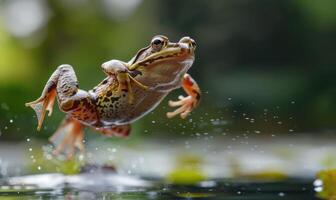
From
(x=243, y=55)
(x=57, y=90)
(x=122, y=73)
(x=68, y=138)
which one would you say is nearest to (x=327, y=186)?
(x=122, y=73)

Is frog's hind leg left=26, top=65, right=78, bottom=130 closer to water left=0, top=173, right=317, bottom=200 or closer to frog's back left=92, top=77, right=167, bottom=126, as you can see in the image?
frog's back left=92, top=77, right=167, bottom=126

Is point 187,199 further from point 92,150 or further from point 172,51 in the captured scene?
point 92,150

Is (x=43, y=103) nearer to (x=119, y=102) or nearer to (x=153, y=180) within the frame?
(x=119, y=102)

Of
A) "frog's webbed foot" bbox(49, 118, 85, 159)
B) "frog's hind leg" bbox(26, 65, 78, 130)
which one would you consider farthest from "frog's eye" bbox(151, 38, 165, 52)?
"frog's webbed foot" bbox(49, 118, 85, 159)

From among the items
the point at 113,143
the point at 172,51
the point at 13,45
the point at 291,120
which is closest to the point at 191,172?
the point at 172,51

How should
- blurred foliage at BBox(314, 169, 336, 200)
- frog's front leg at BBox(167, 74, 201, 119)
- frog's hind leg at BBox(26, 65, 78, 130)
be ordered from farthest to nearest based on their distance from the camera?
frog's front leg at BBox(167, 74, 201, 119) → frog's hind leg at BBox(26, 65, 78, 130) → blurred foliage at BBox(314, 169, 336, 200)

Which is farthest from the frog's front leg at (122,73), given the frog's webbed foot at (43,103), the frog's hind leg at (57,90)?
the frog's webbed foot at (43,103)
